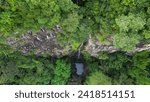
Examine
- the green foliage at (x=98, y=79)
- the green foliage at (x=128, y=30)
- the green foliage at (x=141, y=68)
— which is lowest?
the green foliage at (x=98, y=79)

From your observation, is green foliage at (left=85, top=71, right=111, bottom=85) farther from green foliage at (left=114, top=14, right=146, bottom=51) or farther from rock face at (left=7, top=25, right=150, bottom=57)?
green foliage at (left=114, top=14, right=146, bottom=51)

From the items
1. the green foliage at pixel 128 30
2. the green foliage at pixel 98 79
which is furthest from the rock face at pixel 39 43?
the green foliage at pixel 128 30

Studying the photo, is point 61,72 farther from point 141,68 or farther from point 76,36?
point 141,68

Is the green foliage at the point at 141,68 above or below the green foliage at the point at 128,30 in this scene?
below

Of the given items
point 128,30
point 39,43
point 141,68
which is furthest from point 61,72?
point 128,30

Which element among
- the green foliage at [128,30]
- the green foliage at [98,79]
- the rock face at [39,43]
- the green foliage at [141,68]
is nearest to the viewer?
the green foliage at [128,30]

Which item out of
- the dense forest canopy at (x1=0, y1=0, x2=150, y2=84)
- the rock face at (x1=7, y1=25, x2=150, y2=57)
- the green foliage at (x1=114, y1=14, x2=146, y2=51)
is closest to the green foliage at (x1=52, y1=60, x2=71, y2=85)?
the dense forest canopy at (x1=0, y1=0, x2=150, y2=84)

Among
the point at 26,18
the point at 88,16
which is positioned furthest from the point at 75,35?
the point at 26,18

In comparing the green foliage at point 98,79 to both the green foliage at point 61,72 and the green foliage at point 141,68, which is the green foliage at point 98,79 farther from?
the green foliage at point 141,68

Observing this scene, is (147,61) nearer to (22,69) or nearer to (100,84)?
(100,84)
